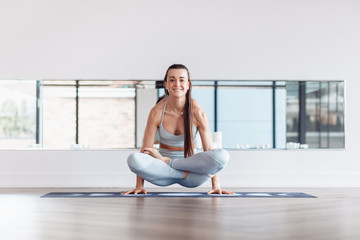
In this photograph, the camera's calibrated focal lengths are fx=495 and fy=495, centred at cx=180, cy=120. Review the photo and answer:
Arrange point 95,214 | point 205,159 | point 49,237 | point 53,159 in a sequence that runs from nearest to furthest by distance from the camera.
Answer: point 49,237, point 95,214, point 205,159, point 53,159

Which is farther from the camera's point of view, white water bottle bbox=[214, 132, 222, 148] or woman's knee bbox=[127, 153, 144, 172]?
white water bottle bbox=[214, 132, 222, 148]

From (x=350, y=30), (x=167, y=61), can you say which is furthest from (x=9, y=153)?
(x=350, y=30)

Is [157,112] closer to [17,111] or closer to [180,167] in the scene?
[180,167]

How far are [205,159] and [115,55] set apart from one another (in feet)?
6.19

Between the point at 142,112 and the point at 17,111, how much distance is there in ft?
4.20

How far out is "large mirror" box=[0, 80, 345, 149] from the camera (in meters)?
4.83

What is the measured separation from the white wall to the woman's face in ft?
3.73

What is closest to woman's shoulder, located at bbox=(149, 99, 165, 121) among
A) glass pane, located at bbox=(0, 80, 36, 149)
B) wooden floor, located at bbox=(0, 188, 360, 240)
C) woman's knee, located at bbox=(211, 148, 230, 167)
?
woman's knee, located at bbox=(211, 148, 230, 167)

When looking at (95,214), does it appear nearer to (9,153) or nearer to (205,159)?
(205,159)

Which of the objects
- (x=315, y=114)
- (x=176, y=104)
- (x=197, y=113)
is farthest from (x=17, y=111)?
(x=315, y=114)

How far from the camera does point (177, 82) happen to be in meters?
3.72

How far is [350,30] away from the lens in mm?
5031

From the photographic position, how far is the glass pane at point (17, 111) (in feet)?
16.1

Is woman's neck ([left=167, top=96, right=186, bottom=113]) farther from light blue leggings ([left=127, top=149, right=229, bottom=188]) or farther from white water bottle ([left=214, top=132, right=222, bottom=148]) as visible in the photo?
white water bottle ([left=214, top=132, right=222, bottom=148])
